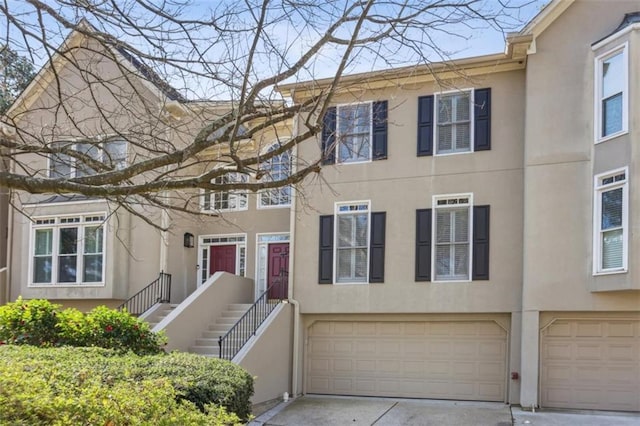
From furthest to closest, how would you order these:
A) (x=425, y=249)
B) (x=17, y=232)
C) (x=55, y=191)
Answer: (x=17, y=232)
(x=425, y=249)
(x=55, y=191)

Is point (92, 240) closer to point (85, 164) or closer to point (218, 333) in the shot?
point (218, 333)

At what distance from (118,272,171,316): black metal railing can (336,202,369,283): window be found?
4.73 m

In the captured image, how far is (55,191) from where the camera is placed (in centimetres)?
499

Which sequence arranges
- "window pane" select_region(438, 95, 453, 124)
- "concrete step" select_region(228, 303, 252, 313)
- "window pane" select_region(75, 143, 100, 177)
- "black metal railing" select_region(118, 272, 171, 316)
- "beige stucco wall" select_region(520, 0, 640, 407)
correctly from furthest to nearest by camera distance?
"black metal railing" select_region(118, 272, 171, 316) → "concrete step" select_region(228, 303, 252, 313) → "window pane" select_region(438, 95, 453, 124) → "beige stucco wall" select_region(520, 0, 640, 407) → "window pane" select_region(75, 143, 100, 177)

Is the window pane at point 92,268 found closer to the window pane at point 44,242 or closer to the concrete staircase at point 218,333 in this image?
the window pane at point 44,242

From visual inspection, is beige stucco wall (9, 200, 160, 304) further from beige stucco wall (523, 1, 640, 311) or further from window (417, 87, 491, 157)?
beige stucco wall (523, 1, 640, 311)

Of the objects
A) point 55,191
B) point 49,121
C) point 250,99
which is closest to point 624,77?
point 250,99

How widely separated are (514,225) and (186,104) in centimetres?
755

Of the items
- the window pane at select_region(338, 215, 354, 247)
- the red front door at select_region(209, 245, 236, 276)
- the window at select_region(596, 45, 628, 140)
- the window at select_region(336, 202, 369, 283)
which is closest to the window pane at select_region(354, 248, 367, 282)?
the window at select_region(336, 202, 369, 283)

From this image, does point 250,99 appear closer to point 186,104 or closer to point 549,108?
point 186,104

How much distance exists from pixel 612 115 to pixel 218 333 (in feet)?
31.1

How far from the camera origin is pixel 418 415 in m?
11.1

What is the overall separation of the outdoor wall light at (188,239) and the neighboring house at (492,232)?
12.3ft

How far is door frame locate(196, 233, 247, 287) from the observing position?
15.8m
